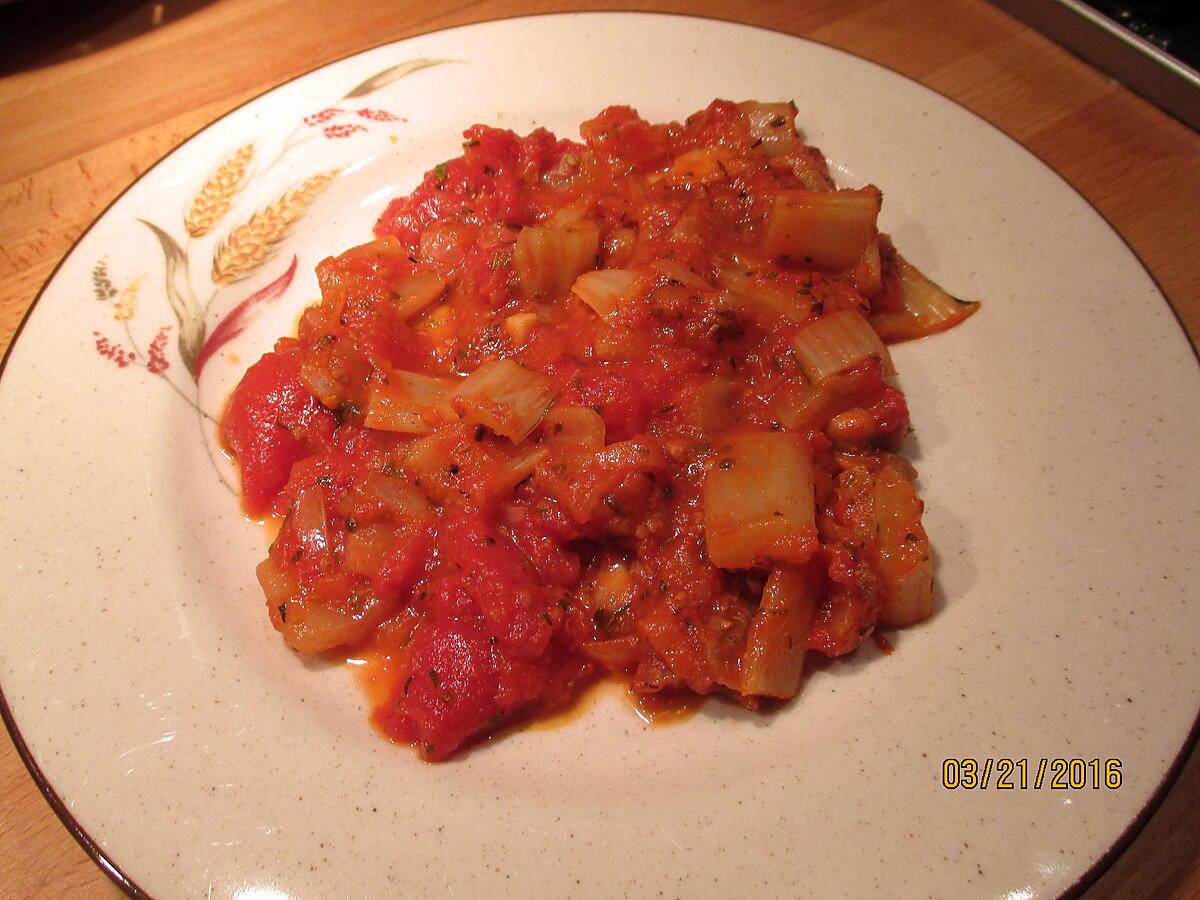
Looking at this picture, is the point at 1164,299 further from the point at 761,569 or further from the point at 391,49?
the point at 391,49

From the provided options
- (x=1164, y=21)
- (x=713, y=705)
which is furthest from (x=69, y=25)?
(x=1164, y=21)

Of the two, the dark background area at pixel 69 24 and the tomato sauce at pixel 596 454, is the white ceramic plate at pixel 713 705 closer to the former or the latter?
the tomato sauce at pixel 596 454

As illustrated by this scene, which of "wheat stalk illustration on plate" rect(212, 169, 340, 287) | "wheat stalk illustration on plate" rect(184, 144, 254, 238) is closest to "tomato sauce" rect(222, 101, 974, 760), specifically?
"wheat stalk illustration on plate" rect(212, 169, 340, 287)

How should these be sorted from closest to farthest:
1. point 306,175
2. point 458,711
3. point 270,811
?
point 270,811 → point 458,711 → point 306,175

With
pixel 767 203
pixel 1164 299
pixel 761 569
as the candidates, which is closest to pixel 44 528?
pixel 761 569

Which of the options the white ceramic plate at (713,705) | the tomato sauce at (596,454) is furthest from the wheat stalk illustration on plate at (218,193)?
the tomato sauce at (596,454)
